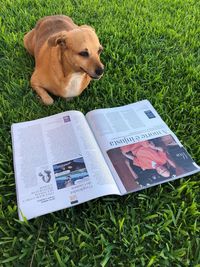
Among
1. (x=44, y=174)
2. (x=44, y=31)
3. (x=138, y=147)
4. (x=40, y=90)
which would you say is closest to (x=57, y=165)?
(x=44, y=174)

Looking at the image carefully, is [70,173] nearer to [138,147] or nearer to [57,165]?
[57,165]

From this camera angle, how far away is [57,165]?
1.16 m

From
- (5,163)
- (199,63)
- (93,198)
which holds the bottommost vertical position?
(5,163)

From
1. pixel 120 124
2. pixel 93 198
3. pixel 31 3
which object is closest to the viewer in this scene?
pixel 93 198

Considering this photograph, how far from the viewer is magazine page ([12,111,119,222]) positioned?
104cm

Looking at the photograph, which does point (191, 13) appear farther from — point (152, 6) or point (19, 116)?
point (19, 116)

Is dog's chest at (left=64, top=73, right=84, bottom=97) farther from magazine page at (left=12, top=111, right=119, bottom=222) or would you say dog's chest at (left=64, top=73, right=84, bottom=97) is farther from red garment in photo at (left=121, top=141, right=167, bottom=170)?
red garment in photo at (left=121, top=141, right=167, bottom=170)

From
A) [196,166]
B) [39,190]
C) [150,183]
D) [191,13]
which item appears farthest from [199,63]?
[39,190]

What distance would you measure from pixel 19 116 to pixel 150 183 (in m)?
0.66

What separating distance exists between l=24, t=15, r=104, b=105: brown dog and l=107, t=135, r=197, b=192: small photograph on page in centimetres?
35

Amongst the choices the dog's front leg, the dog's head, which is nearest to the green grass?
the dog's front leg

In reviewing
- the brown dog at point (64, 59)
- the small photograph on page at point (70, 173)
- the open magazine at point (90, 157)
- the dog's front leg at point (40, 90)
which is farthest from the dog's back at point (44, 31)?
the small photograph on page at point (70, 173)

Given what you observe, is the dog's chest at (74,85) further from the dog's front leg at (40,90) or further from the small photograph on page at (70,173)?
the small photograph on page at (70,173)

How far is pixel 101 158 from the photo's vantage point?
1.17 m
